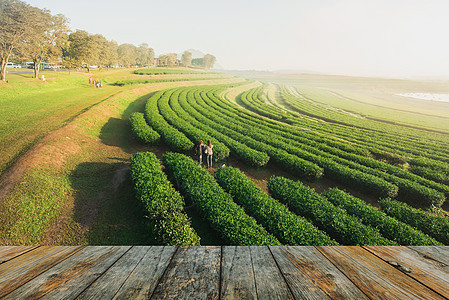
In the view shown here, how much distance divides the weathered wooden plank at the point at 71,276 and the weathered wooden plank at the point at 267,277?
1225 millimetres

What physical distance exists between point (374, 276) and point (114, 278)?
2020 millimetres

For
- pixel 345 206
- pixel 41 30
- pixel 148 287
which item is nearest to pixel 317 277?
pixel 148 287

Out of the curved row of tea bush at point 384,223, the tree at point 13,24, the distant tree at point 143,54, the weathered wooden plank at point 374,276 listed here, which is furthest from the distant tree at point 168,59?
the weathered wooden plank at point 374,276

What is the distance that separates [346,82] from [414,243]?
A: 18098 centimetres

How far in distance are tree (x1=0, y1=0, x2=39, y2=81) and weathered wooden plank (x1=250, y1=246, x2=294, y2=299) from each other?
145ft

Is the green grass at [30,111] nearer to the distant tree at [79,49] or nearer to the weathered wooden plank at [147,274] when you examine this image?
the distant tree at [79,49]

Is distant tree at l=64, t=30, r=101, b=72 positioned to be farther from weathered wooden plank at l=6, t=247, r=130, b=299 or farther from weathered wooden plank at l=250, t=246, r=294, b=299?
weathered wooden plank at l=250, t=246, r=294, b=299

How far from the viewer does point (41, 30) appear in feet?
105

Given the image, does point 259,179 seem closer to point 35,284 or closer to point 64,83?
point 35,284

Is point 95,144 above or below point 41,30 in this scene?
below

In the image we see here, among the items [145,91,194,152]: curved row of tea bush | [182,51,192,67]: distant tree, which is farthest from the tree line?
[182,51,192,67]: distant tree

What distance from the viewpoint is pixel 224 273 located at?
148 centimetres

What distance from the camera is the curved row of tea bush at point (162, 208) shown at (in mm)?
6949

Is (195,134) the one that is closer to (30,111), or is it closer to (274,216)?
(274,216)
